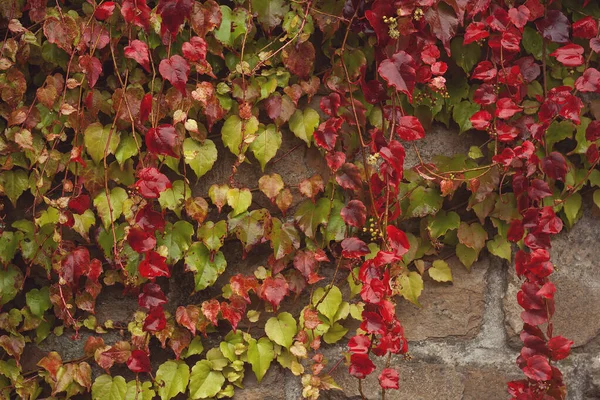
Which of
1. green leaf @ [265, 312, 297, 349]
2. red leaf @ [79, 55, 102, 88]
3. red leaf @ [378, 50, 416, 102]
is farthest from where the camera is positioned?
green leaf @ [265, 312, 297, 349]

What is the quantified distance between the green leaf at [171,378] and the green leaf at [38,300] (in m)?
0.34

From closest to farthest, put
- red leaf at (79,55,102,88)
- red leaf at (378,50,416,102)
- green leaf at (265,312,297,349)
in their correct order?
red leaf at (378,50,416,102) < red leaf at (79,55,102,88) < green leaf at (265,312,297,349)

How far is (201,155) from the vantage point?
1.66 meters

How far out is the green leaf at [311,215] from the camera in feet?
5.50

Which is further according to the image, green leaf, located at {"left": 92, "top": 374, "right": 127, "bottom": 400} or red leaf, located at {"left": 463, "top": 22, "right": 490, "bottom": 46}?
green leaf, located at {"left": 92, "top": 374, "right": 127, "bottom": 400}

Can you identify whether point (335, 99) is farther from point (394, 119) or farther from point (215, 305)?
point (215, 305)

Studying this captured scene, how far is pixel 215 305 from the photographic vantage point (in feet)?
5.53

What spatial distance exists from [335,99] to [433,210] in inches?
14.7

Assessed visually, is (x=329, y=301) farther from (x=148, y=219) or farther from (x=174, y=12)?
(x=174, y=12)

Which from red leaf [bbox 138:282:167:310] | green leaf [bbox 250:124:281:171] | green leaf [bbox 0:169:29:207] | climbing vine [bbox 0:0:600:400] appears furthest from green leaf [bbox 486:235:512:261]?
green leaf [bbox 0:169:29:207]

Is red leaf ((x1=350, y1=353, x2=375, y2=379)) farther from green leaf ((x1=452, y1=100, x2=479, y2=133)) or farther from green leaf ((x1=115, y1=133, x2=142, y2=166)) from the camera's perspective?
green leaf ((x1=115, y1=133, x2=142, y2=166))

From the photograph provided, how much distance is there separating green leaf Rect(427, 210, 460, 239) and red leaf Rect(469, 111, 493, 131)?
0.24m

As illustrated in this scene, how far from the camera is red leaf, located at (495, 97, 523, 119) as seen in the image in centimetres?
156

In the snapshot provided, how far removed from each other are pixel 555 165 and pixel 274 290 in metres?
0.74
